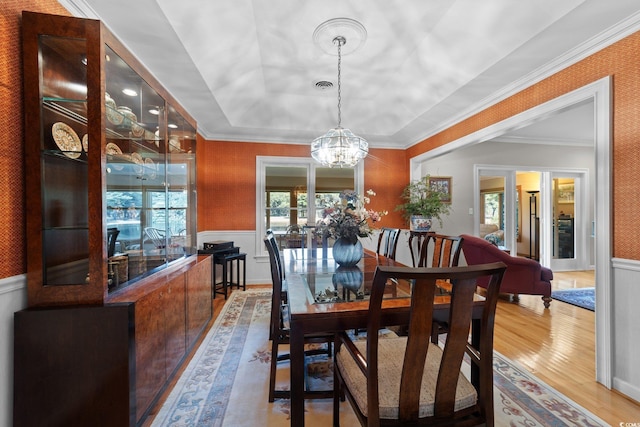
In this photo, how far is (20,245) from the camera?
1354mm

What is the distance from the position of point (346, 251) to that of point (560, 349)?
2.15 metres

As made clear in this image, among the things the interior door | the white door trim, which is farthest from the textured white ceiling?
the interior door

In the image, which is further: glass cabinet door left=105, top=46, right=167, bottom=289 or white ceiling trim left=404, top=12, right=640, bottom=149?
white ceiling trim left=404, top=12, right=640, bottom=149

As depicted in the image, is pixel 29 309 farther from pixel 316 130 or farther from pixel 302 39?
pixel 316 130

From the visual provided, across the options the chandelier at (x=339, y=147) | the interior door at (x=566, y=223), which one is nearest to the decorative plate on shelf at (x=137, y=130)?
the chandelier at (x=339, y=147)

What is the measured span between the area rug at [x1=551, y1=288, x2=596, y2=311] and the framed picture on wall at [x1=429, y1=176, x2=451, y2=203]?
7.18ft

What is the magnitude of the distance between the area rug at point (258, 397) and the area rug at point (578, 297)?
2185 mm

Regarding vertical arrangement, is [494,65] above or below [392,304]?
above

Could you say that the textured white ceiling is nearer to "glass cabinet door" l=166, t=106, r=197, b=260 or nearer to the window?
"glass cabinet door" l=166, t=106, r=197, b=260

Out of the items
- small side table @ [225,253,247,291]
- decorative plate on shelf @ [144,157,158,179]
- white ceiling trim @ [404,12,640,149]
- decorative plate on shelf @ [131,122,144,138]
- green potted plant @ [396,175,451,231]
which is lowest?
small side table @ [225,253,247,291]

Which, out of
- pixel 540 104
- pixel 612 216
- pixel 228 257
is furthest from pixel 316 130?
pixel 612 216

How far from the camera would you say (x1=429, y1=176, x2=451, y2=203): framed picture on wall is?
17.5 ft

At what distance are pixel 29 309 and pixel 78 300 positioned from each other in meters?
0.20

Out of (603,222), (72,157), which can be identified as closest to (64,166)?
(72,157)
